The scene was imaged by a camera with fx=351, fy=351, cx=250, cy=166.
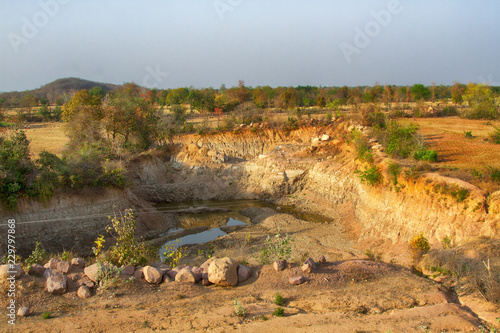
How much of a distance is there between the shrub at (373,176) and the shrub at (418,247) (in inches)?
211

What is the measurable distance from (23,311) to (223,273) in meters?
4.64

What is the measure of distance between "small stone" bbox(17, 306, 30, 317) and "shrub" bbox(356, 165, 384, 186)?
15.0m

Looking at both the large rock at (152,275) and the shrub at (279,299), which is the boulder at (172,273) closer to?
the large rock at (152,275)

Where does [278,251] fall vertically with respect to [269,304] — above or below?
above

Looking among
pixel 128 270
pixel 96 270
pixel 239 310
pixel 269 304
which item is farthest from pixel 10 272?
pixel 269 304

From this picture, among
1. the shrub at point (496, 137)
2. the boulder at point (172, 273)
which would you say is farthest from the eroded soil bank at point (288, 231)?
the shrub at point (496, 137)

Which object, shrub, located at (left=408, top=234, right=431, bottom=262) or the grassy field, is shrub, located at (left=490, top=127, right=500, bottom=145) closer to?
the grassy field

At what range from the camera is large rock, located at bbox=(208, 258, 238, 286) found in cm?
953

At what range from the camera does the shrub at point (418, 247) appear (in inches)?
471

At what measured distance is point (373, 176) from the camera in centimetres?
1764

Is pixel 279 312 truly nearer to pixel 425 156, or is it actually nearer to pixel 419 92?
pixel 425 156

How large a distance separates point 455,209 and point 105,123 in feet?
68.4

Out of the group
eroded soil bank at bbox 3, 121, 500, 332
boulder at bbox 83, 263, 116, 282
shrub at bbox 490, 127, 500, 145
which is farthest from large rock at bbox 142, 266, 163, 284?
shrub at bbox 490, 127, 500, 145

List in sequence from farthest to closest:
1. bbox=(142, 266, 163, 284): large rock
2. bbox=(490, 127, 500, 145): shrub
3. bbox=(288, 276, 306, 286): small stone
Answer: bbox=(490, 127, 500, 145): shrub < bbox=(142, 266, 163, 284): large rock < bbox=(288, 276, 306, 286): small stone
